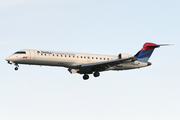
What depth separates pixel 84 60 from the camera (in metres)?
39.4

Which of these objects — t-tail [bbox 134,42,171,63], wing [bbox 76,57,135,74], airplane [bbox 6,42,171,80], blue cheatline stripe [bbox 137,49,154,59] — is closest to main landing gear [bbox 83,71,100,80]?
airplane [bbox 6,42,171,80]

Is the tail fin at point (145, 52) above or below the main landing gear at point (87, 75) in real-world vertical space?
above

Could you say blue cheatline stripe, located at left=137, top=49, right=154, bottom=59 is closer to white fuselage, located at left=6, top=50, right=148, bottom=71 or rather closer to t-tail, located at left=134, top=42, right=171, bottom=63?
t-tail, located at left=134, top=42, right=171, bottom=63

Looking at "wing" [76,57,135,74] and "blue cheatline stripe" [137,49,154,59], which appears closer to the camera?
"wing" [76,57,135,74]

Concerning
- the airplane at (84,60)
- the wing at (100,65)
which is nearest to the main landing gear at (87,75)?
the airplane at (84,60)

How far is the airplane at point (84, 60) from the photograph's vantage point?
3691 cm

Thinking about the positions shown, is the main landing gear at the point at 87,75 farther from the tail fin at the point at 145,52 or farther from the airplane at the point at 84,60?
the tail fin at the point at 145,52

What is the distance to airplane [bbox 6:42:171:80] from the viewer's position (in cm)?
3691

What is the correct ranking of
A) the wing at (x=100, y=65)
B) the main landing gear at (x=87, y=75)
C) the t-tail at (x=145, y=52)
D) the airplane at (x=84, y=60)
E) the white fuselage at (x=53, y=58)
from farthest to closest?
the t-tail at (x=145, y=52) → the main landing gear at (x=87, y=75) → the wing at (x=100, y=65) → the airplane at (x=84, y=60) → the white fuselage at (x=53, y=58)

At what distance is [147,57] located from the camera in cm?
4366

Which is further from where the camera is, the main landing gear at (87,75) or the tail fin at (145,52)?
the tail fin at (145,52)

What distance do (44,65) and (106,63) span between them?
7047 millimetres

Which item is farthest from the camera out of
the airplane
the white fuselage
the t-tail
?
the t-tail

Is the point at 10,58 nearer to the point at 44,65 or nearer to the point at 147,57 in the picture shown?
the point at 44,65
